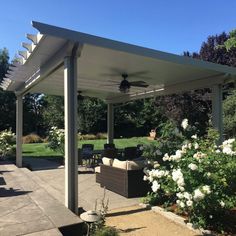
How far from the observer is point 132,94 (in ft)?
45.4

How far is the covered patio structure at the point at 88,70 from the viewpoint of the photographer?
5766 millimetres

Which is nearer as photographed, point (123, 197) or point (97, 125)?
point (123, 197)

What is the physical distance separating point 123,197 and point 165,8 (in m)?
6.20

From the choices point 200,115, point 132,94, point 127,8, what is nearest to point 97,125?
point 200,115

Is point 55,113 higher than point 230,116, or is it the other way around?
point 55,113

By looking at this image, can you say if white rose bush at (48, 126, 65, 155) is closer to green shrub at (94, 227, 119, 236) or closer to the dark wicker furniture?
the dark wicker furniture

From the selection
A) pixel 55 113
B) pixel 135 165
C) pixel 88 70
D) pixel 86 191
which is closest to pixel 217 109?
pixel 135 165

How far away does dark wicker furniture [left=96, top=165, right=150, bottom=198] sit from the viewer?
23.9ft

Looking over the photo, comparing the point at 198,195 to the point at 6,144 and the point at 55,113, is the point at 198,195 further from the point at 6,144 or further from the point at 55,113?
the point at 55,113

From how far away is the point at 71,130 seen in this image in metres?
5.81

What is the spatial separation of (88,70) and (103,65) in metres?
0.86

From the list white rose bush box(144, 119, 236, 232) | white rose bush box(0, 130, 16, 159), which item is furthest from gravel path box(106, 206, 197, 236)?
white rose bush box(0, 130, 16, 159)

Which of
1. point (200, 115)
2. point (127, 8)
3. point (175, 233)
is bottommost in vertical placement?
point (175, 233)

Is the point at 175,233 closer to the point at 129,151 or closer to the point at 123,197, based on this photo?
the point at 123,197
